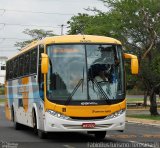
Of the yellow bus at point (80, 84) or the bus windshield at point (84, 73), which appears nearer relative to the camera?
the yellow bus at point (80, 84)

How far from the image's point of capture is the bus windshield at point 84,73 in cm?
1869

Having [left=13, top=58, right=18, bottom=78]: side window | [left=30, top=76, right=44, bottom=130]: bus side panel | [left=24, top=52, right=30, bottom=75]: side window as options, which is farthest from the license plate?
[left=13, top=58, right=18, bottom=78]: side window

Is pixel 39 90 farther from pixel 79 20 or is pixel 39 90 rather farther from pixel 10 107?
pixel 79 20

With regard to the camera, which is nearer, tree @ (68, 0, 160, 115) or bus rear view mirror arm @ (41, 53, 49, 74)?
bus rear view mirror arm @ (41, 53, 49, 74)

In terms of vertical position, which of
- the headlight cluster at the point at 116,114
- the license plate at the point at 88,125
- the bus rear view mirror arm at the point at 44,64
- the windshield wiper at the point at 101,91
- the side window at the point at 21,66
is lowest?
the license plate at the point at 88,125

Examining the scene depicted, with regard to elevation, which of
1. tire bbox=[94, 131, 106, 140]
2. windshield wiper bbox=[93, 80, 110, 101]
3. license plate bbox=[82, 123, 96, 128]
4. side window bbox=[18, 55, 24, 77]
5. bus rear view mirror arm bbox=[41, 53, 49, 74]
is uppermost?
bus rear view mirror arm bbox=[41, 53, 49, 74]

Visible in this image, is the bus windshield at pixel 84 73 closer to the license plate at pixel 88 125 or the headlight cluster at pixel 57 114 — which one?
the headlight cluster at pixel 57 114

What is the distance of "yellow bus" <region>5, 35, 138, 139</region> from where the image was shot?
1847cm

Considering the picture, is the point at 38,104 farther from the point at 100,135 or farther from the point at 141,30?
the point at 141,30

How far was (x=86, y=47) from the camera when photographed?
19375 mm

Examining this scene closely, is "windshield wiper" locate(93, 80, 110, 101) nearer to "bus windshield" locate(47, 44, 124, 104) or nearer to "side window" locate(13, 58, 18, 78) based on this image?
"bus windshield" locate(47, 44, 124, 104)

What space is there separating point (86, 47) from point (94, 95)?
5.62 ft

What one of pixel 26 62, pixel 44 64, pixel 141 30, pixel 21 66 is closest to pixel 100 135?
pixel 44 64

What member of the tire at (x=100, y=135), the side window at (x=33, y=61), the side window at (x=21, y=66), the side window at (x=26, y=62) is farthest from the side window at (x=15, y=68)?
the tire at (x=100, y=135)
